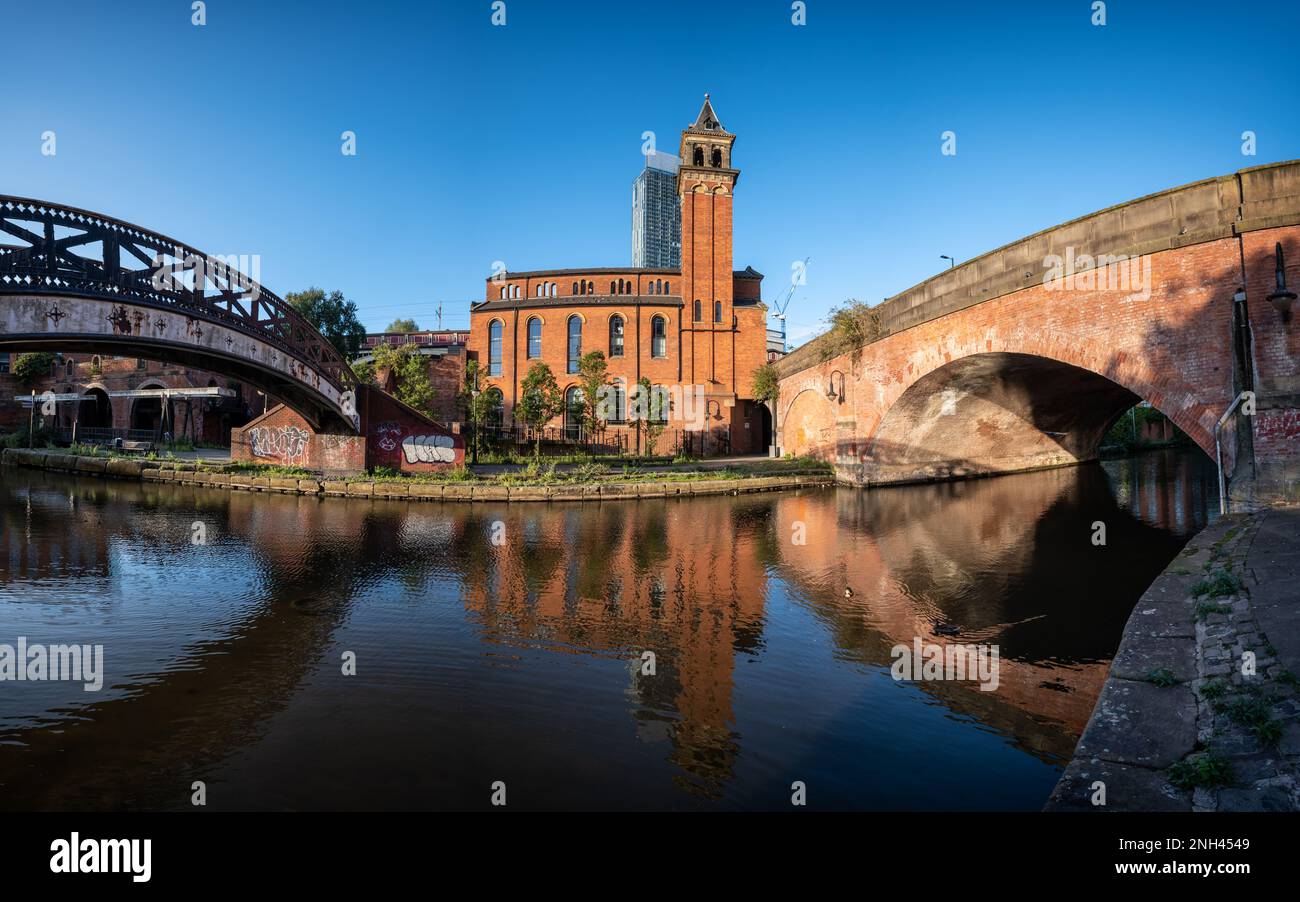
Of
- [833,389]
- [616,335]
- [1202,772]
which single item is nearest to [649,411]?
[616,335]

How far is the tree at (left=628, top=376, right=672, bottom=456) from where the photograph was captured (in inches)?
1388

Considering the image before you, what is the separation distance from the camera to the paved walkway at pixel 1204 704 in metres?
3.17

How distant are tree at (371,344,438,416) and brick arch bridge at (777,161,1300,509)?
21.3 meters

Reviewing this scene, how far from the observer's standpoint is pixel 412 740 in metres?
4.74

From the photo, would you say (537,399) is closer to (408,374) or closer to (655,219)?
Result: (408,374)

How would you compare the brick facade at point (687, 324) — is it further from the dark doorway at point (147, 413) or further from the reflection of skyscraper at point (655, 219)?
the reflection of skyscraper at point (655, 219)

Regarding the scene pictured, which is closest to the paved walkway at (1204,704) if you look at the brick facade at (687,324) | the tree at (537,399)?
the tree at (537,399)

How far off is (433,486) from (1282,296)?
20.8m

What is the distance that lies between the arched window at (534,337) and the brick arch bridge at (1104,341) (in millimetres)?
24317

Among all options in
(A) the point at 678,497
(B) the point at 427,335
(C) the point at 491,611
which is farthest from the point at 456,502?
(B) the point at 427,335

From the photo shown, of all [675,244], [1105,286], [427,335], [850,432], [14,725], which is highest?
[675,244]

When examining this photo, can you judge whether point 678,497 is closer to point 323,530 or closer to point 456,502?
point 456,502
